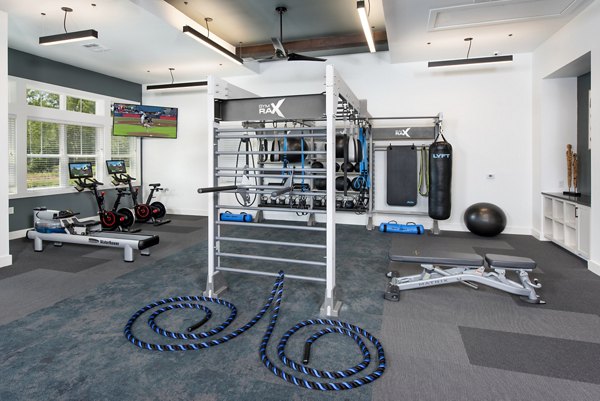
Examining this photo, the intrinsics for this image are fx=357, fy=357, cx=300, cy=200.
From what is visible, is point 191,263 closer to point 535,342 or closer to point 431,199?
point 535,342

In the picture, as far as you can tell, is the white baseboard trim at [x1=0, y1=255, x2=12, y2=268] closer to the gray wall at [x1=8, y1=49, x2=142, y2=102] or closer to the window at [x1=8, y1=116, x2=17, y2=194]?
the window at [x1=8, y1=116, x2=17, y2=194]

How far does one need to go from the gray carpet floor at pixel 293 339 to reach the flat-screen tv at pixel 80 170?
2.14m

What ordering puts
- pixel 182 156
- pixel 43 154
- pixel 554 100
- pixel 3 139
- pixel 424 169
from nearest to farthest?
1. pixel 3 139
2. pixel 554 100
3. pixel 43 154
4. pixel 424 169
5. pixel 182 156

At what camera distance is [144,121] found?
7730mm

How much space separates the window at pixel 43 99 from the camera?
20.2ft

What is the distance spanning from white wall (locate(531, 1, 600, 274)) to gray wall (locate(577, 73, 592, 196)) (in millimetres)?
312

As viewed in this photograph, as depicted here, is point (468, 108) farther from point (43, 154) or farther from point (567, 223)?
point (43, 154)

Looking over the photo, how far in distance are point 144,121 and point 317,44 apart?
4040mm

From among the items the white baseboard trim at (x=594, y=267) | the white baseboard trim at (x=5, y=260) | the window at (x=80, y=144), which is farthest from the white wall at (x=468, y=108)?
the white baseboard trim at (x=5, y=260)

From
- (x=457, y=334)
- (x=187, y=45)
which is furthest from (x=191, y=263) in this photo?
(x=187, y=45)

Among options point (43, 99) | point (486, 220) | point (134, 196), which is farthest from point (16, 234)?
point (486, 220)

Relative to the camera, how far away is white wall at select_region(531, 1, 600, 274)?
4035mm

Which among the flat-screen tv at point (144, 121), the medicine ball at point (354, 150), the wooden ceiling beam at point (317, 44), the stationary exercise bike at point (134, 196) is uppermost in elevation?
the wooden ceiling beam at point (317, 44)

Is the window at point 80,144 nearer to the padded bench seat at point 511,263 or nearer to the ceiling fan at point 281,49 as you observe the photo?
the ceiling fan at point 281,49
